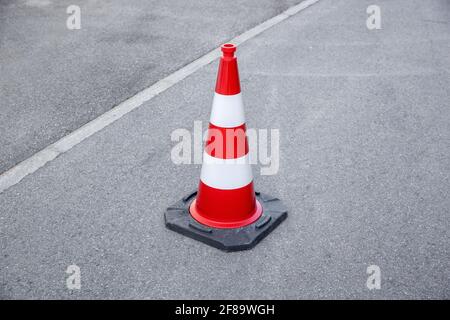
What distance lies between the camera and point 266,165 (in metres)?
4.62

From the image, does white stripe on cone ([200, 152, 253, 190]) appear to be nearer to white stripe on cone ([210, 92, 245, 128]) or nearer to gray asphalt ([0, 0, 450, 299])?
white stripe on cone ([210, 92, 245, 128])

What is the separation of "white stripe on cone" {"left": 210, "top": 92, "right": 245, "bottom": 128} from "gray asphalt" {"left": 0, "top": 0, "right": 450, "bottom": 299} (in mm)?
775

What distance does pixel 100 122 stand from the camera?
5238 mm

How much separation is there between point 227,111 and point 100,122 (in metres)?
2.05

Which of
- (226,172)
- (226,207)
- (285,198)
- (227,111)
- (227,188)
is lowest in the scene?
(285,198)

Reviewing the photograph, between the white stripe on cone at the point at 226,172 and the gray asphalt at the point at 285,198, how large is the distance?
0.40 meters

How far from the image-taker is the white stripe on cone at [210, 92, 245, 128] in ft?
11.6

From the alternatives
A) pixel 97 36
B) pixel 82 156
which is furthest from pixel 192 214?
pixel 97 36

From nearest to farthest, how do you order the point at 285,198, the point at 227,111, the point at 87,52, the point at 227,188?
the point at 227,111 < the point at 227,188 < the point at 285,198 < the point at 87,52

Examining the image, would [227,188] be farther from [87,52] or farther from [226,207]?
[87,52]

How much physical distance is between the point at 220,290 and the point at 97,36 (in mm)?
5288

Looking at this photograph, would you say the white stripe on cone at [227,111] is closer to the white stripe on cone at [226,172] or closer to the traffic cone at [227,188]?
the traffic cone at [227,188]

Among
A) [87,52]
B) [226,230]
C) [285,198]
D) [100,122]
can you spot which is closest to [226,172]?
[226,230]

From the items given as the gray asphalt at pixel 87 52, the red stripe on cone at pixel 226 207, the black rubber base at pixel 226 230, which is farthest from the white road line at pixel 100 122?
the red stripe on cone at pixel 226 207
